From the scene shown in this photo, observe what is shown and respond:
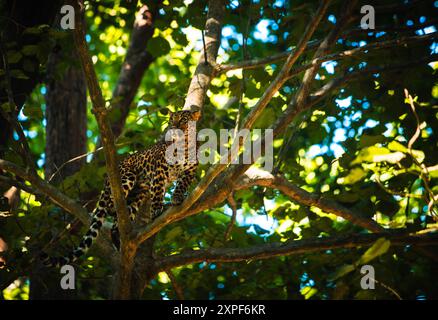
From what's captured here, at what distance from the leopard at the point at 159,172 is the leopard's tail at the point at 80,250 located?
0.10 m

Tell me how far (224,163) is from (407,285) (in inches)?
141

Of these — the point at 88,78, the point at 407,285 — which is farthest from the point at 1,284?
the point at 407,285

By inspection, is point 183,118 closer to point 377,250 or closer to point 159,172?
point 159,172

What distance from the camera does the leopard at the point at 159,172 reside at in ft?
23.1

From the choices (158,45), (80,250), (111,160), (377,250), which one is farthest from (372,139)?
(158,45)

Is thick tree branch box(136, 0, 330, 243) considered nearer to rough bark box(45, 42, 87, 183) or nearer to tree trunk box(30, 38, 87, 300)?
tree trunk box(30, 38, 87, 300)

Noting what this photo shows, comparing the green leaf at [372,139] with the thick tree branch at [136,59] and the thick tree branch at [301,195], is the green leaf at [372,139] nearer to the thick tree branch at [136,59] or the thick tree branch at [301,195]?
the thick tree branch at [301,195]

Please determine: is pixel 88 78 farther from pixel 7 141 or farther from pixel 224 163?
pixel 7 141

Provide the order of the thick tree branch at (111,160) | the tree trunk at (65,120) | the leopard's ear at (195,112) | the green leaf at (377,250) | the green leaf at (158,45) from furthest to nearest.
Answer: the tree trunk at (65,120)
the green leaf at (158,45)
the leopard's ear at (195,112)
the thick tree branch at (111,160)
the green leaf at (377,250)

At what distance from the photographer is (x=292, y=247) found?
5.70m

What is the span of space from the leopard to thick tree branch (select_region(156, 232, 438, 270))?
0.99 meters

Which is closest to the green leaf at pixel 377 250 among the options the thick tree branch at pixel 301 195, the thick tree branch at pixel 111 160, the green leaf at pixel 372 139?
the green leaf at pixel 372 139

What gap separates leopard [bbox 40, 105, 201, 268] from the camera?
7046 millimetres

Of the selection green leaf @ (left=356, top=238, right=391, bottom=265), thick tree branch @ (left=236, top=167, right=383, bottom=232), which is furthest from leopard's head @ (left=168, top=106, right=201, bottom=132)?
green leaf @ (left=356, top=238, right=391, bottom=265)
